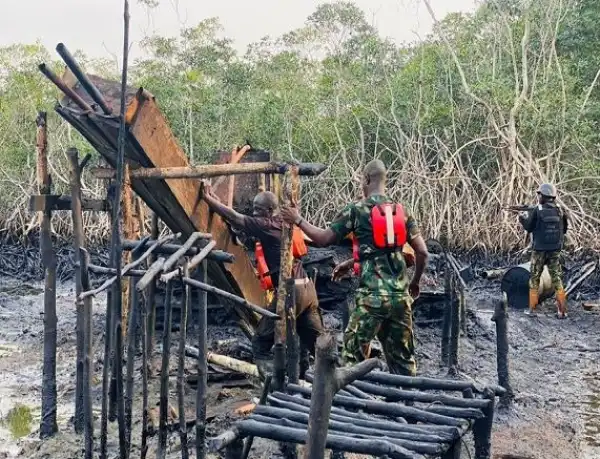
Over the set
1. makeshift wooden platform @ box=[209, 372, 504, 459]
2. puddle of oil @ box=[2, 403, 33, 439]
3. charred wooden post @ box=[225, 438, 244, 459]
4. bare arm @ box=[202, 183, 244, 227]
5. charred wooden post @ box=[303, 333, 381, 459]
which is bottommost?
puddle of oil @ box=[2, 403, 33, 439]

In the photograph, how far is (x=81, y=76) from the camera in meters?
4.07

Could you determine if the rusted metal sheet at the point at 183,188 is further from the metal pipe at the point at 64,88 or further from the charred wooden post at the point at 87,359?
the charred wooden post at the point at 87,359

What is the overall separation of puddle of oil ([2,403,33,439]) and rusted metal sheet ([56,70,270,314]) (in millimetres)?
1869

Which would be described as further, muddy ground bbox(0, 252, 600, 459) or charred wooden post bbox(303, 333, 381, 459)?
muddy ground bbox(0, 252, 600, 459)

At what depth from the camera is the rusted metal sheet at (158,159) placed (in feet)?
15.6

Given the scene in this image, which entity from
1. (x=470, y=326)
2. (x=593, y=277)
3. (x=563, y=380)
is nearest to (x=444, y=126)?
(x=593, y=277)

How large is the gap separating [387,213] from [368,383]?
53.3 inches

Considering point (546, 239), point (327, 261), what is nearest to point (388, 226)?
point (327, 261)

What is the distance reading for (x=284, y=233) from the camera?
519 centimetres

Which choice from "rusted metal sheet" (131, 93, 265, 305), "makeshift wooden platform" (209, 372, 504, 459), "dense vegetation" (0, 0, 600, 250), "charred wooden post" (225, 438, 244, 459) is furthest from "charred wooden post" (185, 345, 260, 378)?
"dense vegetation" (0, 0, 600, 250)

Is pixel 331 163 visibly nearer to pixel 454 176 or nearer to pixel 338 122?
pixel 338 122

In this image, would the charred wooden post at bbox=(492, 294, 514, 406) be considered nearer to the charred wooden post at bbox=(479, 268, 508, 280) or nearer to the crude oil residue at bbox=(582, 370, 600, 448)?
the crude oil residue at bbox=(582, 370, 600, 448)

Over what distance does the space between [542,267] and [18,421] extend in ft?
22.8

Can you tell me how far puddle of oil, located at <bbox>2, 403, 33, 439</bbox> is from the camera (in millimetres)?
5793
